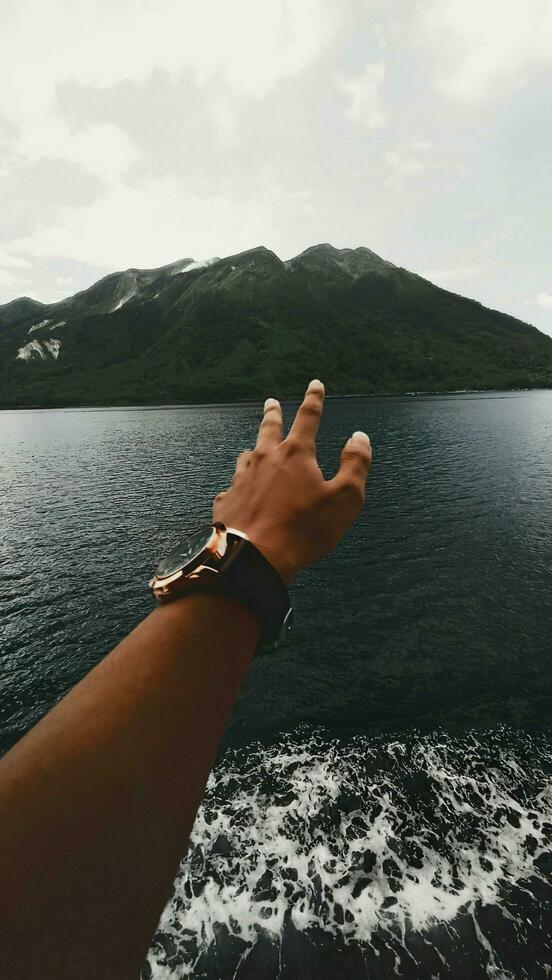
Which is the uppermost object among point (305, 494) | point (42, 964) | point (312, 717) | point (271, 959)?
point (305, 494)

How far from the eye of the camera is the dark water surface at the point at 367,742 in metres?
6.68

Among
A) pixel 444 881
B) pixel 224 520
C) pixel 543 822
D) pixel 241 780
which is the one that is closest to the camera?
pixel 224 520

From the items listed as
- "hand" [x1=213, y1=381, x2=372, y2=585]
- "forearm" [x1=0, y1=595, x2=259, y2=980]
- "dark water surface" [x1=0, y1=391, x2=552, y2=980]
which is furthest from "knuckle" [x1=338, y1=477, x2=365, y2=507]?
"dark water surface" [x1=0, y1=391, x2=552, y2=980]

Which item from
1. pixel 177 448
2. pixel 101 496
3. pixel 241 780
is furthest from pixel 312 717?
pixel 177 448

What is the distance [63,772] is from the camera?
1.55 metres

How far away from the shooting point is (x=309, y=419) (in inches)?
129

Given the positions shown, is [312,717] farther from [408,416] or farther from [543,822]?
[408,416]

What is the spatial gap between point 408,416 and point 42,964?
394ft

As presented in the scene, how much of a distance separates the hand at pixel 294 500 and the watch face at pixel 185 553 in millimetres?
208

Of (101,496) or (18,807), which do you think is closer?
(18,807)

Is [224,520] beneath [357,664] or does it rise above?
above

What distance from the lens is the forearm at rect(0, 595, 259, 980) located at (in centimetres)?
138

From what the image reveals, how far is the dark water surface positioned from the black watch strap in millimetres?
7909

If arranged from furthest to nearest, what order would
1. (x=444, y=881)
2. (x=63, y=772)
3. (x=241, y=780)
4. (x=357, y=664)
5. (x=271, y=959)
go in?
(x=357, y=664)
(x=241, y=780)
(x=444, y=881)
(x=271, y=959)
(x=63, y=772)
